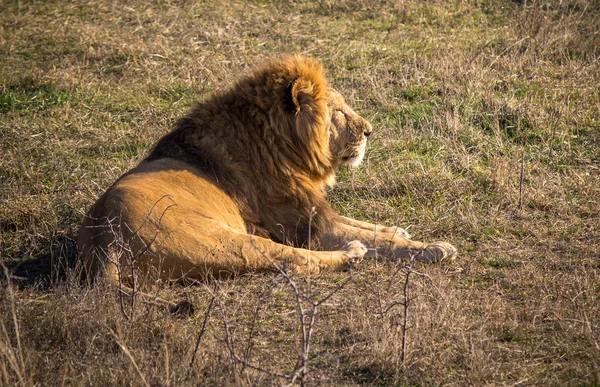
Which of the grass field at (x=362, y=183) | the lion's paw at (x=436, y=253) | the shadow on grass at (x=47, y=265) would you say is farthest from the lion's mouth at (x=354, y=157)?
the shadow on grass at (x=47, y=265)

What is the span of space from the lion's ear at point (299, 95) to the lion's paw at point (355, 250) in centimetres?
95

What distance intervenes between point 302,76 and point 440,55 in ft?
12.0

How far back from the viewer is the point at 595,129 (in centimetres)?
701

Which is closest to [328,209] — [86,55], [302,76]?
[302,76]

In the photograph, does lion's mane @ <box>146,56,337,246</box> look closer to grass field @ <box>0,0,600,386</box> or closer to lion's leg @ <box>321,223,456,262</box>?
lion's leg @ <box>321,223,456,262</box>

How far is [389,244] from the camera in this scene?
5051mm

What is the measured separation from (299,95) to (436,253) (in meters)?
1.38

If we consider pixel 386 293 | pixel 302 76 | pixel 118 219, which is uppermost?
pixel 302 76

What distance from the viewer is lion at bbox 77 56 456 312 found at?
462 cm

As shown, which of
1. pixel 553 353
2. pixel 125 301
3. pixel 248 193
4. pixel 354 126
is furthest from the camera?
pixel 354 126

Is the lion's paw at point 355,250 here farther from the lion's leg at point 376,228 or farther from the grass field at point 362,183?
the lion's leg at point 376,228

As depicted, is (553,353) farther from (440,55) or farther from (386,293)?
(440,55)

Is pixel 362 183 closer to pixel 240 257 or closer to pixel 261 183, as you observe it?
pixel 261 183

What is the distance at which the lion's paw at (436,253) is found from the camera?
4961 mm
